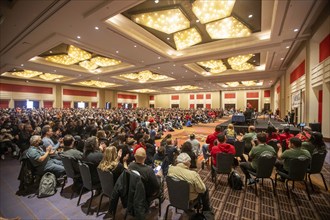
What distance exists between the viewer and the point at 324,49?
20.9 feet

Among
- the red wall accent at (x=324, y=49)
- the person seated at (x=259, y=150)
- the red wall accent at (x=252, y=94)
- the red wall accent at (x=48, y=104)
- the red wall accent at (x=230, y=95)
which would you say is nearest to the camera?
the person seated at (x=259, y=150)

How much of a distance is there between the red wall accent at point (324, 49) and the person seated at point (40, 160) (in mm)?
8916

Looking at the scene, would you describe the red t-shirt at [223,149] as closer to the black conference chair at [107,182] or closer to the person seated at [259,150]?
the person seated at [259,150]

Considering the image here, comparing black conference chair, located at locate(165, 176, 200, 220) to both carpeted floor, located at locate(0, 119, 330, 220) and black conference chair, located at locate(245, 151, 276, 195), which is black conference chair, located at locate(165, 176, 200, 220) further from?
black conference chair, located at locate(245, 151, 276, 195)

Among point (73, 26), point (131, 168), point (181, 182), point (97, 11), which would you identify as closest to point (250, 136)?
point (181, 182)

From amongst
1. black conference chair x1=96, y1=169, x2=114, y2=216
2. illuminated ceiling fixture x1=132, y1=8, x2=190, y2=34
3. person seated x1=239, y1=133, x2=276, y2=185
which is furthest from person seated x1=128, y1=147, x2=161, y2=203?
illuminated ceiling fixture x1=132, y1=8, x2=190, y2=34

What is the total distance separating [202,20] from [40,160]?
6.38 meters

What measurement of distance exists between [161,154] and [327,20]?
6.73 meters

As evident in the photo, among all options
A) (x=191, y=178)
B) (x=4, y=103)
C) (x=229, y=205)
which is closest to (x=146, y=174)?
Result: (x=191, y=178)

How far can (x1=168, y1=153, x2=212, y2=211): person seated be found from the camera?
6.97 ft

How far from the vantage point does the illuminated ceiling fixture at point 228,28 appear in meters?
6.39

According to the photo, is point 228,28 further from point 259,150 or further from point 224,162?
point 224,162

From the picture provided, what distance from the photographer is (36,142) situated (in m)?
3.31

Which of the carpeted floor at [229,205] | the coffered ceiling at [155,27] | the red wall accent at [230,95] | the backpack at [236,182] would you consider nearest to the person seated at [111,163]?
the carpeted floor at [229,205]
